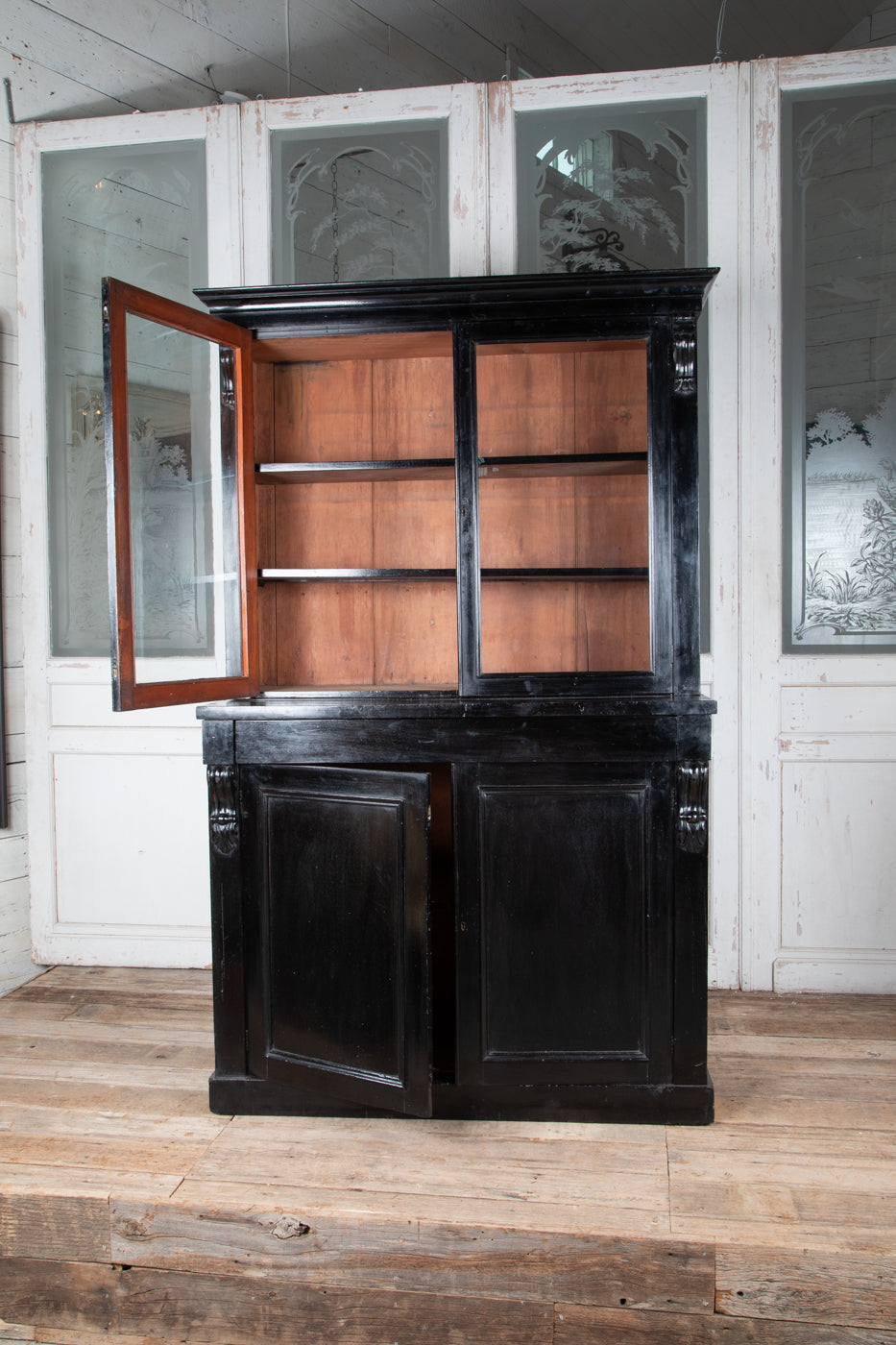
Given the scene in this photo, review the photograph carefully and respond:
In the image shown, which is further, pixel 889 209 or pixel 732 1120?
pixel 889 209

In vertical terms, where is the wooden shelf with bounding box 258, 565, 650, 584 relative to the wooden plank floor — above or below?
above

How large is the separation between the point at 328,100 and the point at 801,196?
1.64 metres

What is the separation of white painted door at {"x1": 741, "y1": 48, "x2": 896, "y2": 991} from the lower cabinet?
3.12ft

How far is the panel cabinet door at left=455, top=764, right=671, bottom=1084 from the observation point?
7.20ft

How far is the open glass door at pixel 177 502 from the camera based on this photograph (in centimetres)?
207

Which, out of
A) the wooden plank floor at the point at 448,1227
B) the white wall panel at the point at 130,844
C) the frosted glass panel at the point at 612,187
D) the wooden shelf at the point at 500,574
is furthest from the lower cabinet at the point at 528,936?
the frosted glass panel at the point at 612,187

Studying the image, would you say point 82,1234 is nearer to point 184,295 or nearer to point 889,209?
point 184,295

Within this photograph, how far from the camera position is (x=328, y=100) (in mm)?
3053

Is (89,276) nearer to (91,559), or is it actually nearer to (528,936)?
(91,559)

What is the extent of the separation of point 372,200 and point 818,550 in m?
1.95

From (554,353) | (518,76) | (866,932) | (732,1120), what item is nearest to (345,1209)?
(732,1120)

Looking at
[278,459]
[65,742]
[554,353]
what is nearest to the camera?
[554,353]

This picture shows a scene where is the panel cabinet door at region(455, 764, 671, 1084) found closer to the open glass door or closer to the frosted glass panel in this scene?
the open glass door

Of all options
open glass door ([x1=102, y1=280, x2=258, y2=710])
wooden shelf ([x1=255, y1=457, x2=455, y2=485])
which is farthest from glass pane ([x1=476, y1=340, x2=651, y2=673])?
open glass door ([x1=102, y1=280, x2=258, y2=710])
